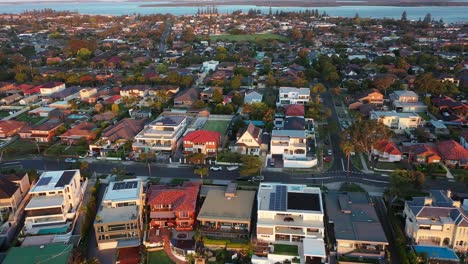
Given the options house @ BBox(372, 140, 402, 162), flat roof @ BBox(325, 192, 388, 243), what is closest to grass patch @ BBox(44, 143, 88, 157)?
flat roof @ BBox(325, 192, 388, 243)

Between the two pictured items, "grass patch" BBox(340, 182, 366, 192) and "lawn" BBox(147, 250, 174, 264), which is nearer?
"lawn" BBox(147, 250, 174, 264)

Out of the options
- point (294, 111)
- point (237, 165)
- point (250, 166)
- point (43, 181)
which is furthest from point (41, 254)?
point (294, 111)

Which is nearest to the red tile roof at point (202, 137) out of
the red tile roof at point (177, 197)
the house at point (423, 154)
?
the red tile roof at point (177, 197)

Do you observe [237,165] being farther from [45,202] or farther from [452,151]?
[452,151]

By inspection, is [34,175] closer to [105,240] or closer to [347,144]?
[105,240]

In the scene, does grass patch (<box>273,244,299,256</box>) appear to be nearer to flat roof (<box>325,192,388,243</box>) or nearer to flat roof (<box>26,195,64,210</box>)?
flat roof (<box>325,192,388,243</box>)

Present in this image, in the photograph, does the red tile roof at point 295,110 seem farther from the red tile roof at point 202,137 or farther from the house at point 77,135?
the house at point 77,135
